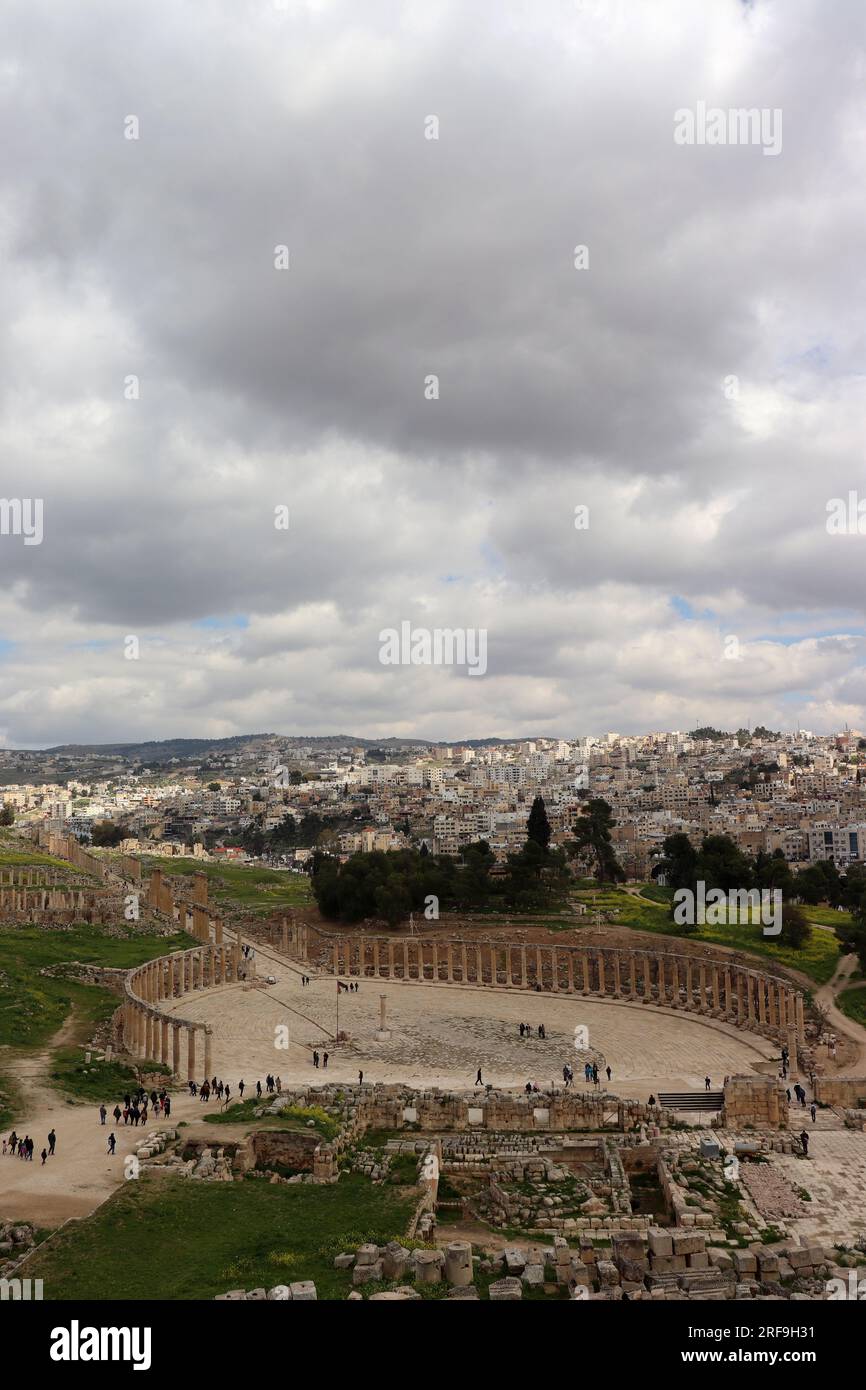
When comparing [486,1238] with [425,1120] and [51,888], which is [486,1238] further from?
[51,888]

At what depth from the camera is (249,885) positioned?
116 metres

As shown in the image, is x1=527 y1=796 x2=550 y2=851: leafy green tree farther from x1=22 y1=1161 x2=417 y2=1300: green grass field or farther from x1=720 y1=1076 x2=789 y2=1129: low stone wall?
x1=22 y1=1161 x2=417 y2=1300: green grass field

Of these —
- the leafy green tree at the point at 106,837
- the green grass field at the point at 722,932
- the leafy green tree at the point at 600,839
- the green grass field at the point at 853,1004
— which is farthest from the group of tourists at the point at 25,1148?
the leafy green tree at the point at 106,837

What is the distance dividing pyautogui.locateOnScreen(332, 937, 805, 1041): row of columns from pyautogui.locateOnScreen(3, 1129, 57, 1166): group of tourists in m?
37.2

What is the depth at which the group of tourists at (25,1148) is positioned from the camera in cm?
2702

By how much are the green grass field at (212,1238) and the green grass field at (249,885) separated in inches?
2823

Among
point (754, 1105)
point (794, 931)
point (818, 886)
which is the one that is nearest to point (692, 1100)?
point (754, 1105)

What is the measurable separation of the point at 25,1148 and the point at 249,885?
90.6m

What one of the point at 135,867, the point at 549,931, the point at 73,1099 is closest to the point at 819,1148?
the point at 73,1099

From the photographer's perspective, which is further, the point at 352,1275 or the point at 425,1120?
the point at 425,1120

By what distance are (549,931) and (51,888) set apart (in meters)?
48.6

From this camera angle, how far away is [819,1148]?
29906 millimetres

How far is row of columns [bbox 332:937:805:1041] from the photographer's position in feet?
179
